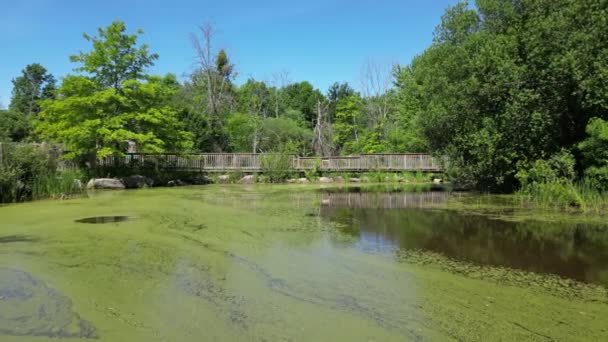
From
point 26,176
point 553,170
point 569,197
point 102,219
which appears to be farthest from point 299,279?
point 26,176

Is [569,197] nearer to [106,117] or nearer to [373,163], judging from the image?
[373,163]

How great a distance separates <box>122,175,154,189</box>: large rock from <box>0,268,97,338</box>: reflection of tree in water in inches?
556

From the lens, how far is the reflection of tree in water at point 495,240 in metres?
5.52

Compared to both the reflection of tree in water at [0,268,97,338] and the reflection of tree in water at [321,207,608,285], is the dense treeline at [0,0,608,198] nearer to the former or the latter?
the reflection of tree in water at [321,207,608,285]

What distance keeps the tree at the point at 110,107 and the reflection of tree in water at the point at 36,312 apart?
14013 millimetres

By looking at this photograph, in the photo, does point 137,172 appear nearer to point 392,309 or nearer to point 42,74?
point 392,309

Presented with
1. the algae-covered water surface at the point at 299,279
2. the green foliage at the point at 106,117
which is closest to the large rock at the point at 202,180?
the green foliage at the point at 106,117

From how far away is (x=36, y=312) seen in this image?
3697 millimetres

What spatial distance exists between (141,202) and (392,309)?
998 cm

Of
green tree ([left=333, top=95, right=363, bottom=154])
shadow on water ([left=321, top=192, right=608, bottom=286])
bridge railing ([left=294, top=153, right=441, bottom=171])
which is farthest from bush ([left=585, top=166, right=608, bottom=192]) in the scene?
green tree ([left=333, top=95, right=363, bottom=154])

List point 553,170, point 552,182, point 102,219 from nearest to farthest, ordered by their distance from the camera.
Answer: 1. point 102,219
2. point 552,182
3. point 553,170

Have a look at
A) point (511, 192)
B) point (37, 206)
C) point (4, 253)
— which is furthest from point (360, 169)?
point (4, 253)

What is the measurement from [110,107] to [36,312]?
16.2m

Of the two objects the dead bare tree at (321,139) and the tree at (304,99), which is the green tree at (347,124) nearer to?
the dead bare tree at (321,139)
